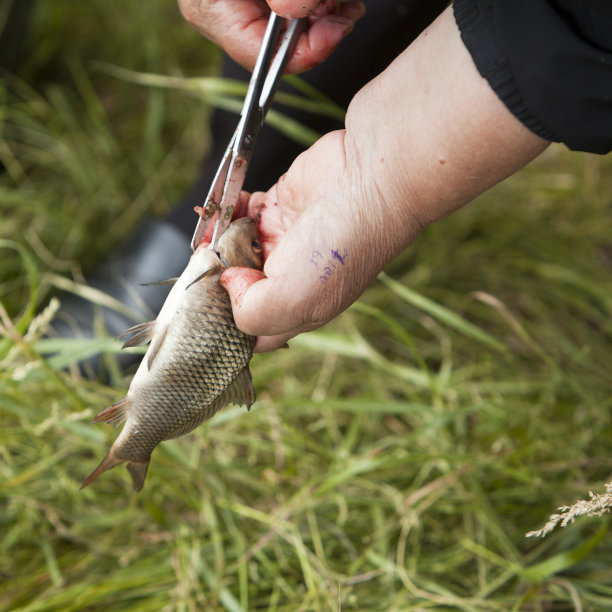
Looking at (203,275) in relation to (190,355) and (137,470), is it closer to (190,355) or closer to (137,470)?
(190,355)

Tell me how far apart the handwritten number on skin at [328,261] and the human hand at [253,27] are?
423mm

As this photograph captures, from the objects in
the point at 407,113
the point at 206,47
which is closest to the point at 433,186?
the point at 407,113

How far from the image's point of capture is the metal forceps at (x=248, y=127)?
107cm

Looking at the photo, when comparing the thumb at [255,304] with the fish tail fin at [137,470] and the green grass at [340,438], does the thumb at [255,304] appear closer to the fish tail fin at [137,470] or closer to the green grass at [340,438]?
the fish tail fin at [137,470]

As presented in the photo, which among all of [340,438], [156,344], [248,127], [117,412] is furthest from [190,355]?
[340,438]

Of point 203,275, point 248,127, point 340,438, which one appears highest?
point 248,127

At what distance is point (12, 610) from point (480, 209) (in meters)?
2.21

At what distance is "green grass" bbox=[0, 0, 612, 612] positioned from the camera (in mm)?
1508

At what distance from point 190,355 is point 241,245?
0.21 meters

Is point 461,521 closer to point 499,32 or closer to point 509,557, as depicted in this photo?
point 509,557

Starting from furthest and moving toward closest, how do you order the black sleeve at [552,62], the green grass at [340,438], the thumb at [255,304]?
1. the green grass at [340,438]
2. the thumb at [255,304]
3. the black sleeve at [552,62]

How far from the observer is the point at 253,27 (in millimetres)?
→ 1206

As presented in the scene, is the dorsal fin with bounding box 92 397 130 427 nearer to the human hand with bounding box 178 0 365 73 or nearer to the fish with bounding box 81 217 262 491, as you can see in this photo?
the fish with bounding box 81 217 262 491

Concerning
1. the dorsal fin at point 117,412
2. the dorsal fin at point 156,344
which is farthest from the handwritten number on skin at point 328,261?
the dorsal fin at point 117,412
